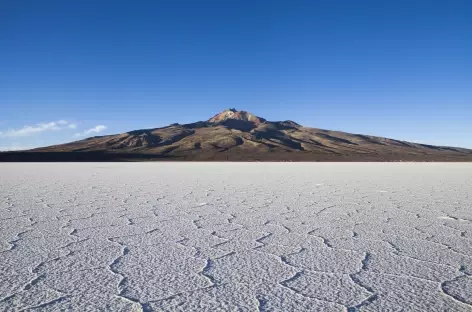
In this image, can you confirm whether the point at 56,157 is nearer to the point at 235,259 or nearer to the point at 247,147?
the point at 247,147

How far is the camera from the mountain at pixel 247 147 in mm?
68438

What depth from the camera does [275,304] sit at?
6.95 feet

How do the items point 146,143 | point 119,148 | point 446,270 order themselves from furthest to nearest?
1. point 146,143
2. point 119,148
3. point 446,270

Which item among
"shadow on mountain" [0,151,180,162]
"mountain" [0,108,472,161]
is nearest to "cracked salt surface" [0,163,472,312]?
"shadow on mountain" [0,151,180,162]

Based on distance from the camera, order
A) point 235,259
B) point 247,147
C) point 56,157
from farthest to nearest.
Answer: point 247,147 < point 56,157 < point 235,259

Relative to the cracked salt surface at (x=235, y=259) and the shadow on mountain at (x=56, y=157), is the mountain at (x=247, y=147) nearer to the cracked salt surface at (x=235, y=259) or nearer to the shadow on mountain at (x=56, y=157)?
the shadow on mountain at (x=56, y=157)

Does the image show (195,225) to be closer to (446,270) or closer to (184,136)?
(446,270)

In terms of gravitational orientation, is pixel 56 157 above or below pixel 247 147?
below

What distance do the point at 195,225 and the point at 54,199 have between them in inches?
150

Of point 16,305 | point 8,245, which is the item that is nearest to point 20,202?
point 8,245

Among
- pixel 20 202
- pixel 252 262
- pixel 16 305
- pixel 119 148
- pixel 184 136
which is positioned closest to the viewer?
pixel 16 305

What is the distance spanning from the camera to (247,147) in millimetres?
84938

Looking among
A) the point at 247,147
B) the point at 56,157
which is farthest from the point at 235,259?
the point at 247,147

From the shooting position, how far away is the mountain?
2694 inches
